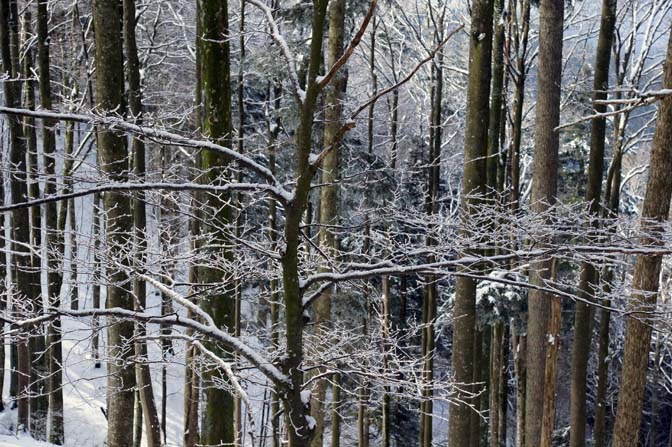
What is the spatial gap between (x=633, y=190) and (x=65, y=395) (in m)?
22.3

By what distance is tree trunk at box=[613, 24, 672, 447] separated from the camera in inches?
267

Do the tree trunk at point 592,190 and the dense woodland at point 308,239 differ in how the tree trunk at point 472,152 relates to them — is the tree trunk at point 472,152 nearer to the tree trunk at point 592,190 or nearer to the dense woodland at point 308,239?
the dense woodland at point 308,239

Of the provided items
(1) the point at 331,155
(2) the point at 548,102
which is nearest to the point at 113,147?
(1) the point at 331,155

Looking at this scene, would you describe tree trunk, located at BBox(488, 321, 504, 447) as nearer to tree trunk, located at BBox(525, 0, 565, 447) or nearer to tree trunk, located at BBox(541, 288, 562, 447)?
tree trunk, located at BBox(541, 288, 562, 447)

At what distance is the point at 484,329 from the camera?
12.5 metres

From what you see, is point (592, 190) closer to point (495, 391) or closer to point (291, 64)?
point (495, 391)

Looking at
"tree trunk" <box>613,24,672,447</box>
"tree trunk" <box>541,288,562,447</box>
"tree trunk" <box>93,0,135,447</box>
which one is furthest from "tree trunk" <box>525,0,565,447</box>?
"tree trunk" <box>93,0,135,447</box>

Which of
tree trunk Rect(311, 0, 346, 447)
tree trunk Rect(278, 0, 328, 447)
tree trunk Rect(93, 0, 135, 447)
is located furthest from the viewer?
tree trunk Rect(311, 0, 346, 447)

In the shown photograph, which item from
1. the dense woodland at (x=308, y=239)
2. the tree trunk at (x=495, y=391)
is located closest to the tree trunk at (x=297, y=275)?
the dense woodland at (x=308, y=239)

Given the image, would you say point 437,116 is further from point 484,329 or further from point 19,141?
point 19,141

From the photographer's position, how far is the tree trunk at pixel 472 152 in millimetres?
6734

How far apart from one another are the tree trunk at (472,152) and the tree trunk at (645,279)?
5.94 feet

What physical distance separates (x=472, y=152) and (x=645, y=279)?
249 centimetres

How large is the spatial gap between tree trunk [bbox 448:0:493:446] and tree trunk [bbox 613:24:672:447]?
1.81m
